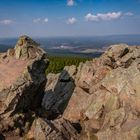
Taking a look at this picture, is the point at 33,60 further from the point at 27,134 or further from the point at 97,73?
the point at 97,73

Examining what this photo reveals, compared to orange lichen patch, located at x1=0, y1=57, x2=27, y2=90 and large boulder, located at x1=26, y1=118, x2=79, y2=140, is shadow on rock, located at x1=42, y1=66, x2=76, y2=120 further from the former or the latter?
large boulder, located at x1=26, y1=118, x2=79, y2=140

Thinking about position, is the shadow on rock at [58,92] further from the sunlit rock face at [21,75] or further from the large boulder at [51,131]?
the large boulder at [51,131]

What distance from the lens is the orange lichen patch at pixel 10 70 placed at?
4776cm

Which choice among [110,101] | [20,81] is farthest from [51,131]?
[110,101]

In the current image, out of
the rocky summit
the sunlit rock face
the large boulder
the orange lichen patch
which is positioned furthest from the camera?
the orange lichen patch

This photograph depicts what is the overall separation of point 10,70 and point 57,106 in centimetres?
2023

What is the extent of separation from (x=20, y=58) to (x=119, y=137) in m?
21.5

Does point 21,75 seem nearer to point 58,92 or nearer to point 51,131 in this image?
point 51,131

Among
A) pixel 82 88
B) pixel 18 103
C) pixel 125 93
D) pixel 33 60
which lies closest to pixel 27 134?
pixel 18 103

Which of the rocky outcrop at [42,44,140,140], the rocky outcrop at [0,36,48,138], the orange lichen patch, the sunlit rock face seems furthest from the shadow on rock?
the orange lichen patch

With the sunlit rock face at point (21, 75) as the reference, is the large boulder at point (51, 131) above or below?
below

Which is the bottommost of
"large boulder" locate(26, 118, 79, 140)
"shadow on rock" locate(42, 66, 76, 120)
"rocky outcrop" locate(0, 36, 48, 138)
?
"shadow on rock" locate(42, 66, 76, 120)

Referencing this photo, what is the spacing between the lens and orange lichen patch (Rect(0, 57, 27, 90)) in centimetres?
4776

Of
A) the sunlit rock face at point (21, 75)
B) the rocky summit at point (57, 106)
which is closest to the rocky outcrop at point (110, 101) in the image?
the rocky summit at point (57, 106)
